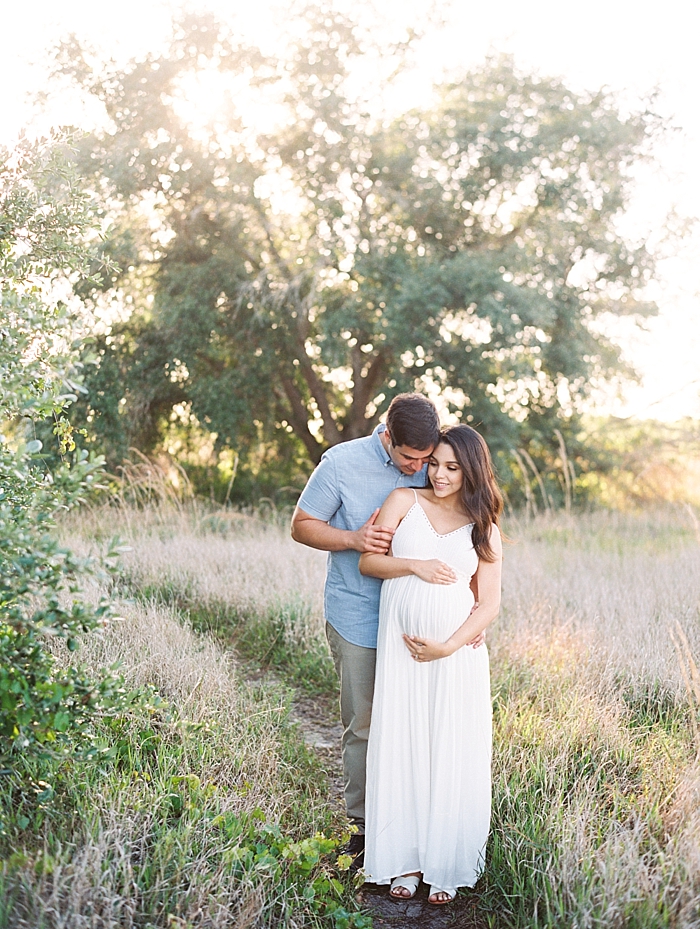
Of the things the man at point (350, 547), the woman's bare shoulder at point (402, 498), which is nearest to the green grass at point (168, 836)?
the man at point (350, 547)

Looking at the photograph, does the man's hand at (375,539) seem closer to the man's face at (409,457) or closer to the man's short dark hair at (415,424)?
the man's face at (409,457)

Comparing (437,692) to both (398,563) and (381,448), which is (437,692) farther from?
(381,448)

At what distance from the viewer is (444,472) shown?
3.66m

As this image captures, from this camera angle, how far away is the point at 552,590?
23.6 feet

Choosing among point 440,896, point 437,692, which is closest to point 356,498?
point 437,692

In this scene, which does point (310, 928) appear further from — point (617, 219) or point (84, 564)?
point (617, 219)

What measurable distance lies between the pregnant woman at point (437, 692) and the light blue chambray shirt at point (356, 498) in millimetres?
228

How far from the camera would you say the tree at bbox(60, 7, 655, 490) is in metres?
12.7

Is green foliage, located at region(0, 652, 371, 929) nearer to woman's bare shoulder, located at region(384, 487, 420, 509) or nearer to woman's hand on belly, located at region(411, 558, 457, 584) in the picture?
woman's hand on belly, located at region(411, 558, 457, 584)

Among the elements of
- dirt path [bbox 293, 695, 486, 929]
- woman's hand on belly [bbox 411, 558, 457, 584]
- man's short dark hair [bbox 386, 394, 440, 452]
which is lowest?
dirt path [bbox 293, 695, 486, 929]

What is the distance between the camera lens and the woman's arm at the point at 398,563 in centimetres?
359

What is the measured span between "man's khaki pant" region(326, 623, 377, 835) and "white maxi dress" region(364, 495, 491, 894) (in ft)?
0.86

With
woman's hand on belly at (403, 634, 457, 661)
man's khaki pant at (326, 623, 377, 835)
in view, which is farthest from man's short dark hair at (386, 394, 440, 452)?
man's khaki pant at (326, 623, 377, 835)

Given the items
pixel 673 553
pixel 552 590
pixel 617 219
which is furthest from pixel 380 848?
pixel 617 219
